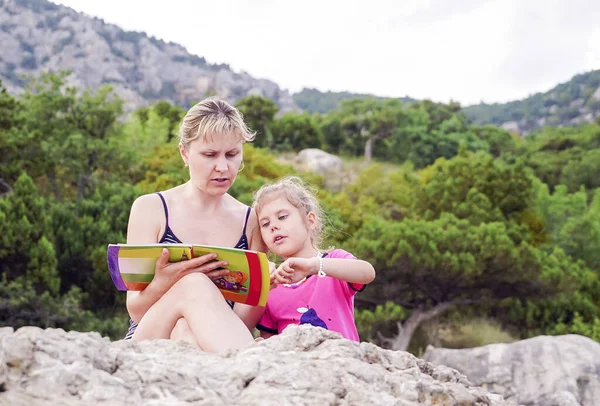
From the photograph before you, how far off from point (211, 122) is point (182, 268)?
65 cm

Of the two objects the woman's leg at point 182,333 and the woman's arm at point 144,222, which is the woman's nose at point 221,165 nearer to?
the woman's arm at point 144,222

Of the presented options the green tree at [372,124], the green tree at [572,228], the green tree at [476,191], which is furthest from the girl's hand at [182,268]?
the green tree at [372,124]

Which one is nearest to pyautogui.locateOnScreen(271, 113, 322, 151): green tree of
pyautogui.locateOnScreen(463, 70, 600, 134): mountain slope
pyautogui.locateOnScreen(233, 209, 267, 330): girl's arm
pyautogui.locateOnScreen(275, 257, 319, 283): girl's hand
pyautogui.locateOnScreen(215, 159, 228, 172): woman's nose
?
pyautogui.locateOnScreen(233, 209, 267, 330): girl's arm

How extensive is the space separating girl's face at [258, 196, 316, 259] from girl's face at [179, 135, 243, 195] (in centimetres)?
21

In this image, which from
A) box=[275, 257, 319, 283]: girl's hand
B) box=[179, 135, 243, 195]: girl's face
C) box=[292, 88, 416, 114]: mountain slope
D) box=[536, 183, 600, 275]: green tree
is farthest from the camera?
box=[292, 88, 416, 114]: mountain slope

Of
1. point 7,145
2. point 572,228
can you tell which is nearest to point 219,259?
point 7,145

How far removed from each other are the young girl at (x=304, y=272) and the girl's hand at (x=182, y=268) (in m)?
0.24

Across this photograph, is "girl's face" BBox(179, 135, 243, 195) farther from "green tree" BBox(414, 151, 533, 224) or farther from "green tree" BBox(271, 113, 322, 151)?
"green tree" BBox(271, 113, 322, 151)

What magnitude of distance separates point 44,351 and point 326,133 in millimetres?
40429

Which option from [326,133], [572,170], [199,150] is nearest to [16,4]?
[326,133]

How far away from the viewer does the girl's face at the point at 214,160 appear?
111 inches

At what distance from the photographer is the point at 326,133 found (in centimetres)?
4159

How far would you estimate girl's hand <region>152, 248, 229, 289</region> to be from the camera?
2455 millimetres

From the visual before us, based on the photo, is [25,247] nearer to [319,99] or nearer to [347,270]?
[347,270]
